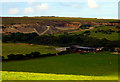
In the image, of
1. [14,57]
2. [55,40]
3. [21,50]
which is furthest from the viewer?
[55,40]

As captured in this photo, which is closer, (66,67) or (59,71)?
(59,71)

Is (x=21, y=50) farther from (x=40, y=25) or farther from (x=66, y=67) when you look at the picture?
(x=40, y=25)

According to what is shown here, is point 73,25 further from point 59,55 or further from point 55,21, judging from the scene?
point 59,55

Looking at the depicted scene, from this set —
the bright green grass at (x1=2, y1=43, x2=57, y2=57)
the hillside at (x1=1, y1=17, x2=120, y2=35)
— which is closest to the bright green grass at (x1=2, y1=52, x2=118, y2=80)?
the bright green grass at (x1=2, y1=43, x2=57, y2=57)

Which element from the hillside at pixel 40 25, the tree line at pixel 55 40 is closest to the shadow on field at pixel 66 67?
the tree line at pixel 55 40

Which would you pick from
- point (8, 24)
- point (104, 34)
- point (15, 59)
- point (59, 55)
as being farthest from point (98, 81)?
point (8, 24)

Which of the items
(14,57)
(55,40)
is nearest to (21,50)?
(14,57)

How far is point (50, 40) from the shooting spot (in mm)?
66000

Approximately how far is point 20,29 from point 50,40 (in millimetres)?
27455

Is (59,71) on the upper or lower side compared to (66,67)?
upper

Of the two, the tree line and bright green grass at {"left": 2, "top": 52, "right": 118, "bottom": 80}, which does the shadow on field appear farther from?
the tree line

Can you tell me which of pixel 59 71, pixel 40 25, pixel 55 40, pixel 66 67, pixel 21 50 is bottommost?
pixel 55 40

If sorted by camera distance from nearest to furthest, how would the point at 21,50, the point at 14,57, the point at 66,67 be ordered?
the point at 66,67, the point at 14,57, the point at 21,50

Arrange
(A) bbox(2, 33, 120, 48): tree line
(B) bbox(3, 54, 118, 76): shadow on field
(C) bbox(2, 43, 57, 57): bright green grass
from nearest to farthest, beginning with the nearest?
(B) bbox(3, 54, 118, 76): shadow on field, (C) bbox(2, 43, 57, 57): bright green grass, (A) bbox(2, 33, 120, 48): tree line
